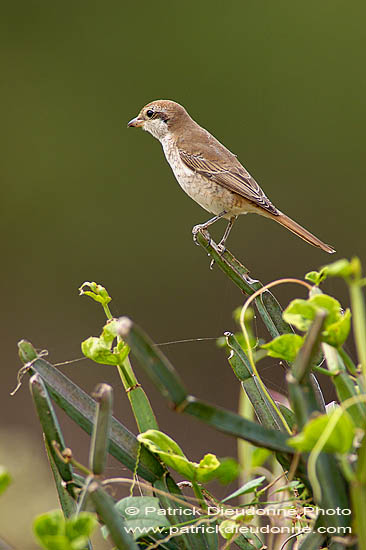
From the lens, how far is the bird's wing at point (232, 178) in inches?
94.1

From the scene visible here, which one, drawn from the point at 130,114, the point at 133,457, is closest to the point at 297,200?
the point at 130,114

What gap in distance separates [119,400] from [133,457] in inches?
140

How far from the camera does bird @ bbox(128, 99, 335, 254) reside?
241 centimetres

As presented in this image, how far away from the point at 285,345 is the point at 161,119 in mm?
2406

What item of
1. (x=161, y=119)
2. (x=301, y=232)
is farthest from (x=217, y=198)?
(x=161, y=119)

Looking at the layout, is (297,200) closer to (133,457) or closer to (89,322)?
(89,322)

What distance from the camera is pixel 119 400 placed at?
411 centimetres

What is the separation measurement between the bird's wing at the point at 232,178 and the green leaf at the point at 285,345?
6.10 feet

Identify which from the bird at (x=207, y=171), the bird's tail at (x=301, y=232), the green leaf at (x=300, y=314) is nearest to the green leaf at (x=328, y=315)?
the green leaf at (x=300, y=314)

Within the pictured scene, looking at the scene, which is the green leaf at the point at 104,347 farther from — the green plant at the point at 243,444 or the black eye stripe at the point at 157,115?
the black eye stripe at the point at 157,115

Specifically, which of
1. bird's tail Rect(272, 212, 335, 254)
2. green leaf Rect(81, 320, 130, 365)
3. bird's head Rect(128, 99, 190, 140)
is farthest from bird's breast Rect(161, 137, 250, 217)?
green leaf Rect(81, 320, 130, 365)

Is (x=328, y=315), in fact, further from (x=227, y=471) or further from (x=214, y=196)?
(x=214, y=196)

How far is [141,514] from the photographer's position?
57 cm

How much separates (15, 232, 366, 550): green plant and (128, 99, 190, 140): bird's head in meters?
2.15
